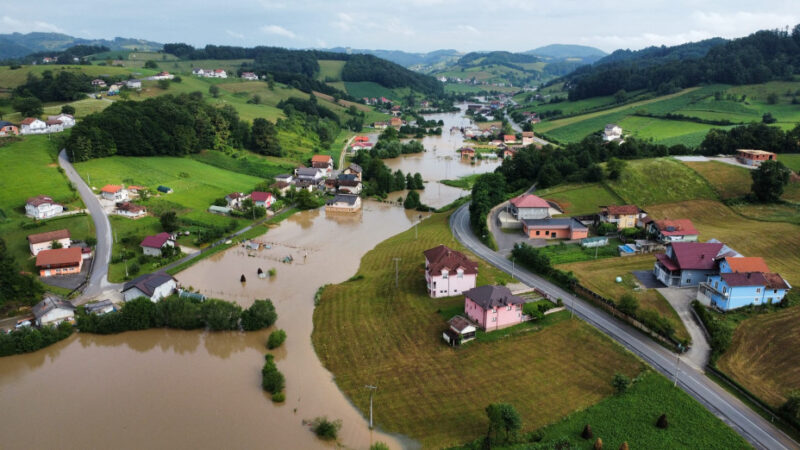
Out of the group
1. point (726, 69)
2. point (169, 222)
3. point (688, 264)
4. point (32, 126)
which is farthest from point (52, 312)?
point (726, 69)

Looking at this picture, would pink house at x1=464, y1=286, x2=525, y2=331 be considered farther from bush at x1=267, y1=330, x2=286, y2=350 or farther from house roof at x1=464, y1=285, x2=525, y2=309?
bush at x1=267, y1=330, x2=286, y2=350

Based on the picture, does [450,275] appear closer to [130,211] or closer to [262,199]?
[262,199]

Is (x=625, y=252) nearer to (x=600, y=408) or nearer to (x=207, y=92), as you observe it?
(x=600, y=408)

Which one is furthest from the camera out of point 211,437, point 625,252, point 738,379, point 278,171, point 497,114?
point 497,114

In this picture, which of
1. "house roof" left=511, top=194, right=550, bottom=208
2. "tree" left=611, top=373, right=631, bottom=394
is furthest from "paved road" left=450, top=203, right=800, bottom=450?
"house roof" left=511, top=194, right=550, bottom=208

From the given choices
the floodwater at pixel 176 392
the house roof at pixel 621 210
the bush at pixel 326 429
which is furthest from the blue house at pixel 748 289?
the bush at pixel 326 429

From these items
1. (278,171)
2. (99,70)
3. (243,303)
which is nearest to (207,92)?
(99,70)

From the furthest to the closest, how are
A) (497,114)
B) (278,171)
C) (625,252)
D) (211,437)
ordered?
(497,114), (278,171), (625,252), (211,437)
